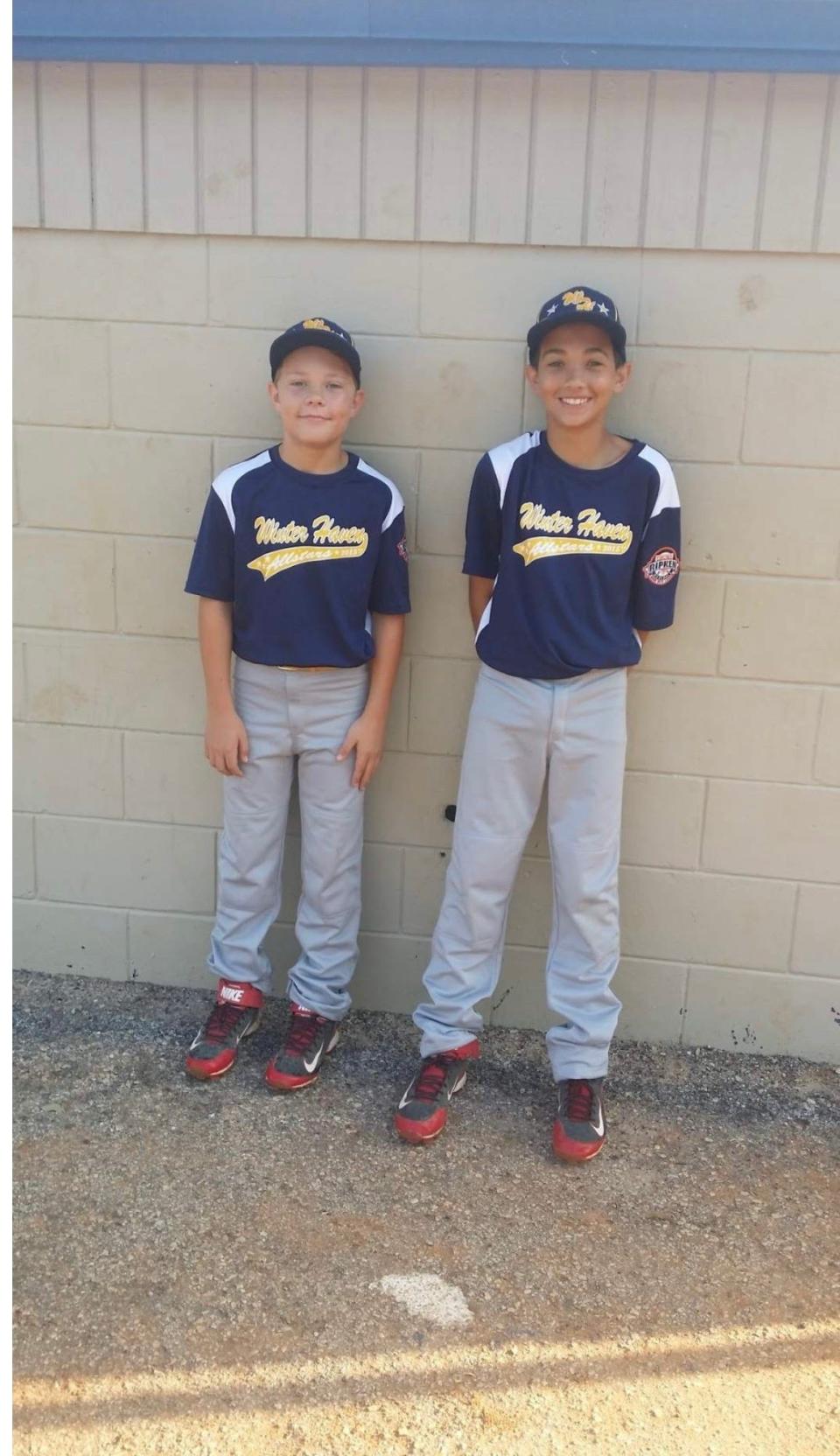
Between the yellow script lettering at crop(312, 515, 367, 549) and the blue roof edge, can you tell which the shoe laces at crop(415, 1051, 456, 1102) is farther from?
the blue roof edge

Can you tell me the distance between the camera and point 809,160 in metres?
2.94

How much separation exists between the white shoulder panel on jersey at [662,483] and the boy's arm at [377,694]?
27.6 inches

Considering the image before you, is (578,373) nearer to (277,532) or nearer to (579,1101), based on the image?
(277,532)

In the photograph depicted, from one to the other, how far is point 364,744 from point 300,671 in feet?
0.80

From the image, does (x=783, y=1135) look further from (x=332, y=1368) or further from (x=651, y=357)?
(x=651, y=357)

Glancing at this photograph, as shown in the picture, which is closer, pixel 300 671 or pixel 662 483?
pixel 662 483

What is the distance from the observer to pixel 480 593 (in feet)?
10.2

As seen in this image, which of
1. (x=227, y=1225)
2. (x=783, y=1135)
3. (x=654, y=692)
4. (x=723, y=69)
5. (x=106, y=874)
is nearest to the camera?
(x=227, y=1225)

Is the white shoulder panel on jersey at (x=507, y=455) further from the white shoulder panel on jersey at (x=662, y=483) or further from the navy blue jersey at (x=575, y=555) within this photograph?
the white shoulder panel on jersey at (x=662, y=483)

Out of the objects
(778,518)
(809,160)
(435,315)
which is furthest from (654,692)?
(809,160)

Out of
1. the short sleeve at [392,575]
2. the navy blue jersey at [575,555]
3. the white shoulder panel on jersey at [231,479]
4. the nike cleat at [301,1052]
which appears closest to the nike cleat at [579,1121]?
the nike cleat at [301,1052]

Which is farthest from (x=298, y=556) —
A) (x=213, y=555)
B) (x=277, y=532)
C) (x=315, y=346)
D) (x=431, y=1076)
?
(x=431, y=1076)

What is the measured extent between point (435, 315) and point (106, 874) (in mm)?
1821

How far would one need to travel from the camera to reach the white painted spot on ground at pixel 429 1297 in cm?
242
